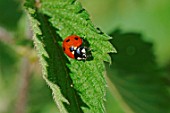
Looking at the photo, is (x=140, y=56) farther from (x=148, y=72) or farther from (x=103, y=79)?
(x=103, y=79)

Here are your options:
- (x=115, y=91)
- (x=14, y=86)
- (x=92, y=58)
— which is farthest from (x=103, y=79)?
(x=14, y=86)

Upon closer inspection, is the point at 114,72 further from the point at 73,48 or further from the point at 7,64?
the point at 7,64

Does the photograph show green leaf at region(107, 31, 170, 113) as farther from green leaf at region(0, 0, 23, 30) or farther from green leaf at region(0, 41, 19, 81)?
green leaf at region(0, 41, 19, 81)

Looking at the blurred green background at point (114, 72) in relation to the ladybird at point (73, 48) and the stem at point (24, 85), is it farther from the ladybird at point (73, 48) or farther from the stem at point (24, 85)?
the ladybird at point (73, 48)

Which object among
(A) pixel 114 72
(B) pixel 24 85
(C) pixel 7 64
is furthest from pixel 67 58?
(C) pixel 7 64

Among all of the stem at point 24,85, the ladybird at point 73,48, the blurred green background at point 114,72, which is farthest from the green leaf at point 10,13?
the ladybird at point 73,48
